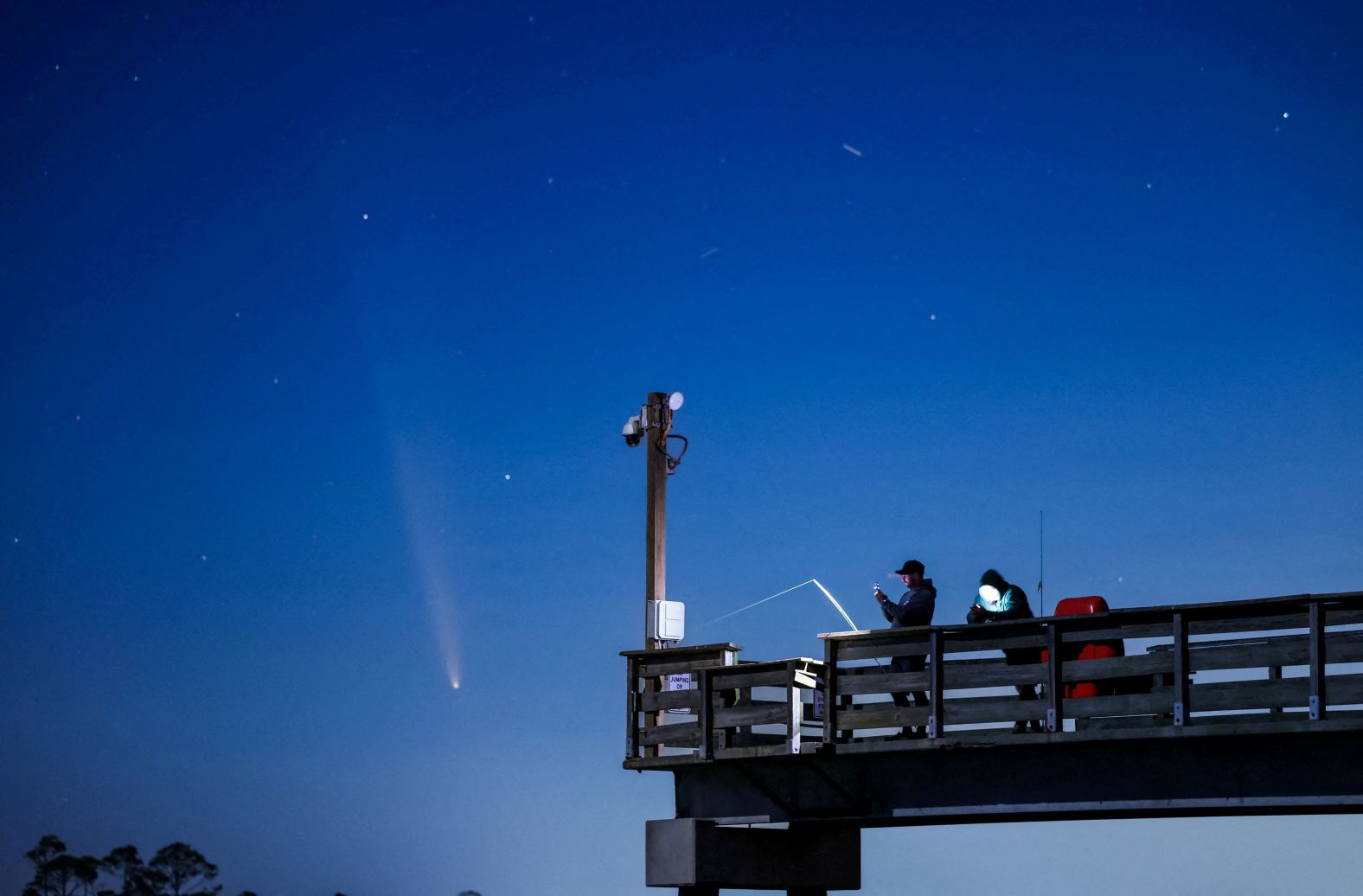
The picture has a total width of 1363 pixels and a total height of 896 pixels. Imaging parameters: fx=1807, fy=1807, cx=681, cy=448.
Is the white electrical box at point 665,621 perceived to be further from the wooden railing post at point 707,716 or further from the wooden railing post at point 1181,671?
the wooden railing post at point 1181,671

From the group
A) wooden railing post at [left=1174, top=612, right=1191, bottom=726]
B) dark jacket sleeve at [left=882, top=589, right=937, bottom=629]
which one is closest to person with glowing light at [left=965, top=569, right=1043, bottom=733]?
dark jacket sleeve at [left=882, top=589, right=937, bottom=629]

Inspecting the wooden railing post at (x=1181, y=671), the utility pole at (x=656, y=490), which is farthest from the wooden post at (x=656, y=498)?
the wooden railing post at (x=1181, y=671)

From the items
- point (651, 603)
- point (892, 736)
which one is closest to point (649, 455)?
point (651, 603)

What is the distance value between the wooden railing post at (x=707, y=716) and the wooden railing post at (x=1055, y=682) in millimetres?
3870

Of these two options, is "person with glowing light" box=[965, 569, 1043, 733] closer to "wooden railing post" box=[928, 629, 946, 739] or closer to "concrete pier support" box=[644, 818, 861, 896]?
"wooden railing post" box=[928, 629, 946, 739]

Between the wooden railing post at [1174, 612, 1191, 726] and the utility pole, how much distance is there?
7.38 m

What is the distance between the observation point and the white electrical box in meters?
22.0

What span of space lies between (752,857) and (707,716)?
2.24 m

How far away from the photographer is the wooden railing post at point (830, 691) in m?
18.7

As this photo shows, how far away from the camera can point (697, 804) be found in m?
20.5

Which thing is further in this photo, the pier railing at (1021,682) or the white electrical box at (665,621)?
the white electrical box at (665,621)

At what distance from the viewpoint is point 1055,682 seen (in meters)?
17.4

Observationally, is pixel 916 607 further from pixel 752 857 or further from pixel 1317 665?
pixel 1317 665

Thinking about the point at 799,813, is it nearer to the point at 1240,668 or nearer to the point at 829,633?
the point at 829,633
